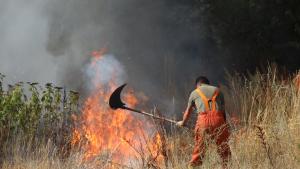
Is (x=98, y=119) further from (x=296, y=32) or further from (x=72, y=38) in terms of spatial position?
(x=296, y=32)

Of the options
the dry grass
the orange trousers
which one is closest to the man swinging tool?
the orange trousers

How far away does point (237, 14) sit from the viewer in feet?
37.6

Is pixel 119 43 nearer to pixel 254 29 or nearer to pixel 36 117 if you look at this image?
pixel 254 29

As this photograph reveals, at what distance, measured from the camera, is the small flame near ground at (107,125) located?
8047mm

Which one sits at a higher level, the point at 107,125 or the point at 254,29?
the point at 254,29

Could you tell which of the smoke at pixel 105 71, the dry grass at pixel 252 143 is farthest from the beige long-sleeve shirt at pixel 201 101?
the smoke at pixel 105 71

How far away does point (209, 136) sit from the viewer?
5.86 meters

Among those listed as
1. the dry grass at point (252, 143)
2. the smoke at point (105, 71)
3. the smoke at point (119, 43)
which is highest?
the smoke at point (119, 43)

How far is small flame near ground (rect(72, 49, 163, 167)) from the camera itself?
317 inches

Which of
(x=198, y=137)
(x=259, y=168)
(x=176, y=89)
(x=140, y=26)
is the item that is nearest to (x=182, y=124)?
(x=198, y=137)

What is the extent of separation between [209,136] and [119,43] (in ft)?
21.5

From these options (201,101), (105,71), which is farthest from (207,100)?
(105,71)

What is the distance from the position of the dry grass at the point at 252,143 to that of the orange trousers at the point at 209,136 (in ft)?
0.25

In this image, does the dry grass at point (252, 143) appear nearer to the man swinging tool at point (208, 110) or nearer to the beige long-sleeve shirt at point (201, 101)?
the man swinging tool at point (208, 110)
